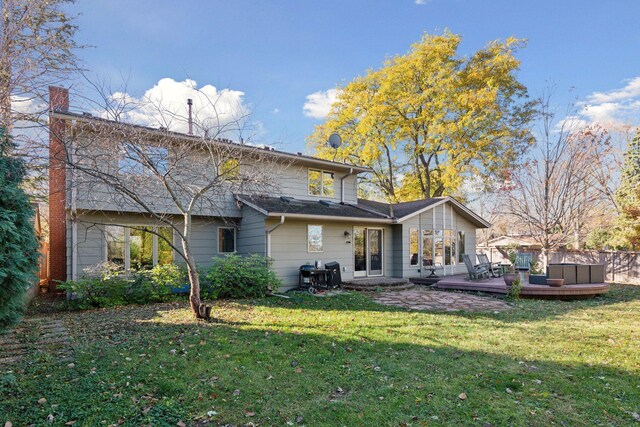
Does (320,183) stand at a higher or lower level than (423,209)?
higher

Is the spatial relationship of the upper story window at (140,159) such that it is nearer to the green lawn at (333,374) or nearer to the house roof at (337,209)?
the green lawn at (333,374)

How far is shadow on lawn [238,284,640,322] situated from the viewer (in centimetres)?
845

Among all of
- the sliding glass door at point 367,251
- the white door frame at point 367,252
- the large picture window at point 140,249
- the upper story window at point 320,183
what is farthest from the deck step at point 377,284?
the large picture window at point 140,249

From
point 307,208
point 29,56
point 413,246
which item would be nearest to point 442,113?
point 413,246

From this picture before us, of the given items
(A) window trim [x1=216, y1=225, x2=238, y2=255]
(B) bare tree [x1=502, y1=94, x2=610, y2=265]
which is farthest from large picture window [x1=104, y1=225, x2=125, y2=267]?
(B) bare tree [x1=502, y1=94, x2=610, y2=265]

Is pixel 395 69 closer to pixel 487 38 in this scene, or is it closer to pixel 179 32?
pixel 487 38

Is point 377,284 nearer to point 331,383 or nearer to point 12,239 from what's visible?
point 331,383

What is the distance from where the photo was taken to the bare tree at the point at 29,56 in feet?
28.1

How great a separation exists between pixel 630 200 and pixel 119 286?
20398 millimetres

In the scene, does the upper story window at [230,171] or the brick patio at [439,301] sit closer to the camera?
the upper story window at [230,171]

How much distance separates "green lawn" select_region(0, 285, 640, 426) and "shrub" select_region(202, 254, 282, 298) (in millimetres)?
2948

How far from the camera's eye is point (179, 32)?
1072 cm

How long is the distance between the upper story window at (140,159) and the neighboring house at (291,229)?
765 millimetres

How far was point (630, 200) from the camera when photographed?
53.4ft
